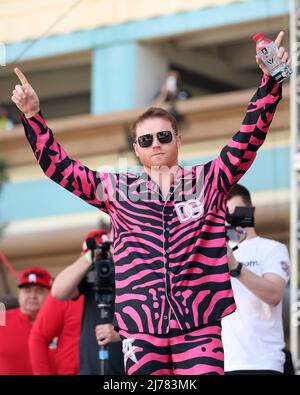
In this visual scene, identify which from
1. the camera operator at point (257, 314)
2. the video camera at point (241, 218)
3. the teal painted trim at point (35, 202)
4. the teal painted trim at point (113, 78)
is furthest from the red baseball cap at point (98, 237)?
the teal painted trim at point (113, 78)

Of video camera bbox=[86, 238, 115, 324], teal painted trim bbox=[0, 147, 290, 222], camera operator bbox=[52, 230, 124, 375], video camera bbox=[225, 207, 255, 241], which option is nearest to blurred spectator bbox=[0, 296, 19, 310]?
camera operator bbox=[52, 230, 124, 375]

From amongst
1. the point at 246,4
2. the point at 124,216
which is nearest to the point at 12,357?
the point at 124,216

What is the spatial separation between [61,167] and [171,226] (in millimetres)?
551

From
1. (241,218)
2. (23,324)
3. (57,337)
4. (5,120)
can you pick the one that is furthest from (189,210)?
(5,120)

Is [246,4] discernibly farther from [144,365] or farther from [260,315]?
[144,365]

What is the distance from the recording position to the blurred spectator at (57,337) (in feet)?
20.4

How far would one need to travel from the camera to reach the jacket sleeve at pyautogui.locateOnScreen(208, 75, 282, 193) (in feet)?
13.6

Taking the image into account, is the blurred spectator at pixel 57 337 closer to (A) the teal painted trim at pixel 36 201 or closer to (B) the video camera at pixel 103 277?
(B) the video camera at pixel 103 277

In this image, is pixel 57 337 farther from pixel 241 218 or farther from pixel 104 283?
pixel 241 218

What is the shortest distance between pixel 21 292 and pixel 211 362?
326cm

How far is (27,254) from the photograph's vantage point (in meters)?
13.4

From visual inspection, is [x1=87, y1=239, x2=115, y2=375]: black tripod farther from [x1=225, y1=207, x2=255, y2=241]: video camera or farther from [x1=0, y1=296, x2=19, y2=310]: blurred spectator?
[x1=0, y1=296, x2=19, y2=310]: blurred spectator

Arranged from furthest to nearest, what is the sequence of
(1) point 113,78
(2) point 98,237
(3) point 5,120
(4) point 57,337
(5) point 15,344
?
(1) point 113,78, (3) point 5,120, (5) point 15,344, (4) point 57,337, (2) point 98,237

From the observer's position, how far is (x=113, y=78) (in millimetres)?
14000
